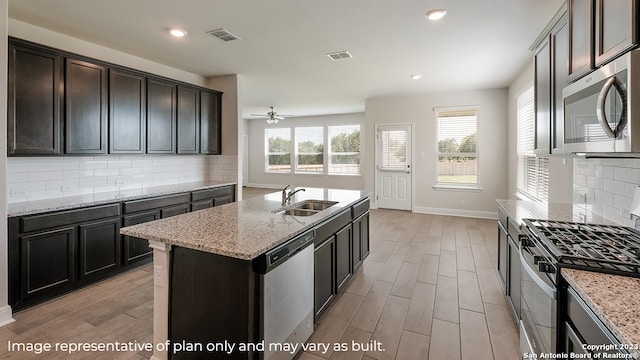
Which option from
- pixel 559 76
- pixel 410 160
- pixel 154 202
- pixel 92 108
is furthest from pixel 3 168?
pixel 410 160

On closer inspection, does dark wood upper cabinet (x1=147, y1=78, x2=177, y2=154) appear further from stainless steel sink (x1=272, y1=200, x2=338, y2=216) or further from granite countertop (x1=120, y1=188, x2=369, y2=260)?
stainless steel sink (x1=272, y1=200, x2=338, y2=216)

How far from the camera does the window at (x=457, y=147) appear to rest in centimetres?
620

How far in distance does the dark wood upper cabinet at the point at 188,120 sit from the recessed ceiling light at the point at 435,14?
3.43 m

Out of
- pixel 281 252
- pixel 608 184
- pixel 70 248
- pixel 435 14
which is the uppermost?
pixel 435 14

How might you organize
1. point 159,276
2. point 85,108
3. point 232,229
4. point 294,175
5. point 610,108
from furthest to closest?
point 294,175
point 85,108
point 232,229
point 159,276
point 610,108

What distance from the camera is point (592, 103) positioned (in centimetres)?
140

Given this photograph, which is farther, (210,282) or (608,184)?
(608,184)

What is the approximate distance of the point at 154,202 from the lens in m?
3.51

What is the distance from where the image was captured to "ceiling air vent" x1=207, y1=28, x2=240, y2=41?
3.23 metres

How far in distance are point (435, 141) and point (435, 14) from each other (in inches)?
156

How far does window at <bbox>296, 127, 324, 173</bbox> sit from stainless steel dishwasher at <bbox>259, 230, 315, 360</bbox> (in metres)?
8.12

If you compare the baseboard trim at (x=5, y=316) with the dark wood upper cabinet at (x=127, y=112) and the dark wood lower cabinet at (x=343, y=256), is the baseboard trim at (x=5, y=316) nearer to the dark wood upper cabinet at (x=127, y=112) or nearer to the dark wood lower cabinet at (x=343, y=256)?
the dark wood upper cabinet at (x=127, y=112)

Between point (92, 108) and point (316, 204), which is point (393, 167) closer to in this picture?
point (316, 204)

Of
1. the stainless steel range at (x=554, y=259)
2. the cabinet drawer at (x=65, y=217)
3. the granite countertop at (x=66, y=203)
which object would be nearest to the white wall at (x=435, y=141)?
the stainless steel range at (x=554, y=259)
